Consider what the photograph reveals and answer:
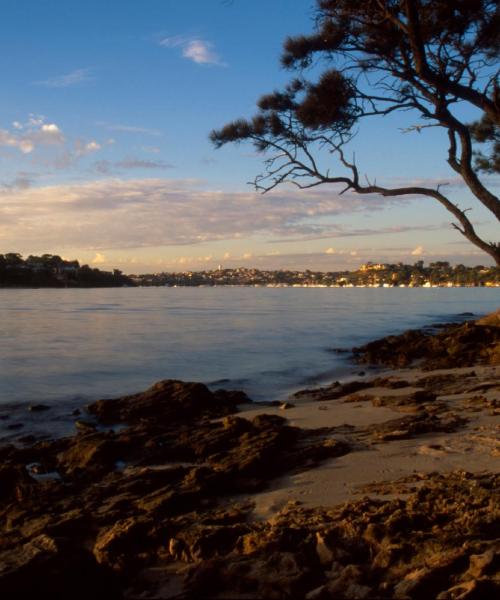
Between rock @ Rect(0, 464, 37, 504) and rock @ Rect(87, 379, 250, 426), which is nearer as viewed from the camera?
rock @ Rect(0, 464, 37, 504)

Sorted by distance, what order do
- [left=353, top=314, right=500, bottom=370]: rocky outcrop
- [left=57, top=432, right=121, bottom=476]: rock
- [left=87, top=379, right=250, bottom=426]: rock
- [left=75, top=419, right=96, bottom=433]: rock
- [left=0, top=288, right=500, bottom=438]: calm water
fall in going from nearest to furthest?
[left=57, top=432, right=121, bottom=476]: rock → [left=75, top=419, right=96, bottom=433]: rock → [left=87, top=379, right=250, bottom=426]: rock → [left=353, top=314, right=500, bottom=370]: rocky outcrop → [left=0, top=288, right=500, bottom=438]: calm water

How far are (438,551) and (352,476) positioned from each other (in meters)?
1.56

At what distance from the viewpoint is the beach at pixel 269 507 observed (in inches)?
100

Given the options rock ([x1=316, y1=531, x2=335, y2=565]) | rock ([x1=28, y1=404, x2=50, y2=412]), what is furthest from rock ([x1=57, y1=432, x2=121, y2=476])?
rock ([x1=28, y1=404, x2=50, y2=412])

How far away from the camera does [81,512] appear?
3725 millimetres

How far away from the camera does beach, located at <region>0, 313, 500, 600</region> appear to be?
2.54 meters

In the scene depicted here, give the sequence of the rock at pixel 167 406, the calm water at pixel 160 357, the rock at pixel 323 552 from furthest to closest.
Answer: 1. the calm water at pixel 160 357
2. the rock at pixel 167 406
3. the rock at pixel 323 552

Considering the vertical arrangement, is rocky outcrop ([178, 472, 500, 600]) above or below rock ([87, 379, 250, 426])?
above

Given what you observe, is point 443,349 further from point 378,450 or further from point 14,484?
point 14,484

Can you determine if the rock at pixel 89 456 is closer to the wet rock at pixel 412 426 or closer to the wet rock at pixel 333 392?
the wet rock at pixel 412 426

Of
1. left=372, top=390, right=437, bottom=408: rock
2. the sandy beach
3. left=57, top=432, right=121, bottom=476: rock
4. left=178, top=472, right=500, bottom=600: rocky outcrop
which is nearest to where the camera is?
left=178, top=472, right=500, bottom=600: rocky outcrop

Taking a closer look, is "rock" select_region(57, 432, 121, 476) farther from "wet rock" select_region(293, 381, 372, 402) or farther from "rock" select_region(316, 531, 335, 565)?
"wet rock" select_region(293, 381, 372, 402)

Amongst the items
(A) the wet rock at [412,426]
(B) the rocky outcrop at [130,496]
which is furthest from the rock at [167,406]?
(A) the wet rock at [412,426]

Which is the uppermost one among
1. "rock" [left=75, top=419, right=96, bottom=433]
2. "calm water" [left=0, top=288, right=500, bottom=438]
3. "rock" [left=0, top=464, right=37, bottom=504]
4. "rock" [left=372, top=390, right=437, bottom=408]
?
"rock" [left=372, top=390, right=437, bottom=408]
